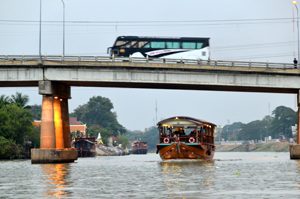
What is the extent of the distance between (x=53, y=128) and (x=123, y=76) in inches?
359

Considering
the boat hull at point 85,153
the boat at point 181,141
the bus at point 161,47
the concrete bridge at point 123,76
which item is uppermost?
the bus at point 161,47

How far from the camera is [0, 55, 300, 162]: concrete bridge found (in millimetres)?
53344

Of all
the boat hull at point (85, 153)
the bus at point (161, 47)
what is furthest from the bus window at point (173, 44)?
the boat hull at point (85, 153)

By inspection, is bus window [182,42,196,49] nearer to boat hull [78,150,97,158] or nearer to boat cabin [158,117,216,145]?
Result: boat cabin [158,117,216,145]

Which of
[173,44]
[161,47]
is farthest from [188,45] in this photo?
[161,47]

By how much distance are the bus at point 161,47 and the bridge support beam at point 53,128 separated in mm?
11805

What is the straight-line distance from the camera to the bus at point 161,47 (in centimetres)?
6519

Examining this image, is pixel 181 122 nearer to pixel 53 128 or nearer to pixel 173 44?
pixel 173 44

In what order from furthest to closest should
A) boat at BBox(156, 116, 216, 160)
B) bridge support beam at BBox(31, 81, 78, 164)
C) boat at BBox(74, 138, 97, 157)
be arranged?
boat at BBox(74, 138, 97, 157) < boat at BBox(156, 116, 216, 160) < bridge support beam at BBox(31, 81, 78, 164)

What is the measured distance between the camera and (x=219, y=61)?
182 feet

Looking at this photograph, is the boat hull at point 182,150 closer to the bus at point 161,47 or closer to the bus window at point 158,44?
the bus at point 161,47

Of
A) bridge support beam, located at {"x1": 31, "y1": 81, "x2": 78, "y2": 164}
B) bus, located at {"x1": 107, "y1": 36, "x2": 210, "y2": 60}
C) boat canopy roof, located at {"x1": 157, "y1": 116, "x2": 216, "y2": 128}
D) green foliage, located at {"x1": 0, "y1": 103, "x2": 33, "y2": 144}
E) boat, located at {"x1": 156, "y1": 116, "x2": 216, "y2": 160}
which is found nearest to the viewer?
bridge support beam, located at {"x1": 31, "y1": 81, "x2": 78, "y2": 164}

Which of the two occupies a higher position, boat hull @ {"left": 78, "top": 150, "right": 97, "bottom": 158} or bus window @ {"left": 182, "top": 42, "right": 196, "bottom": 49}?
bus window @ {"left": 182, "top": 42, "right": 196, "bottom": 49}

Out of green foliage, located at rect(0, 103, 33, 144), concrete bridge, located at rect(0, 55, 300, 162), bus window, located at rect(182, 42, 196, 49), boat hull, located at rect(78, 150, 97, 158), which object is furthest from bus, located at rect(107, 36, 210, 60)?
boat hull, located at rect(78, 150, 97, 158)
